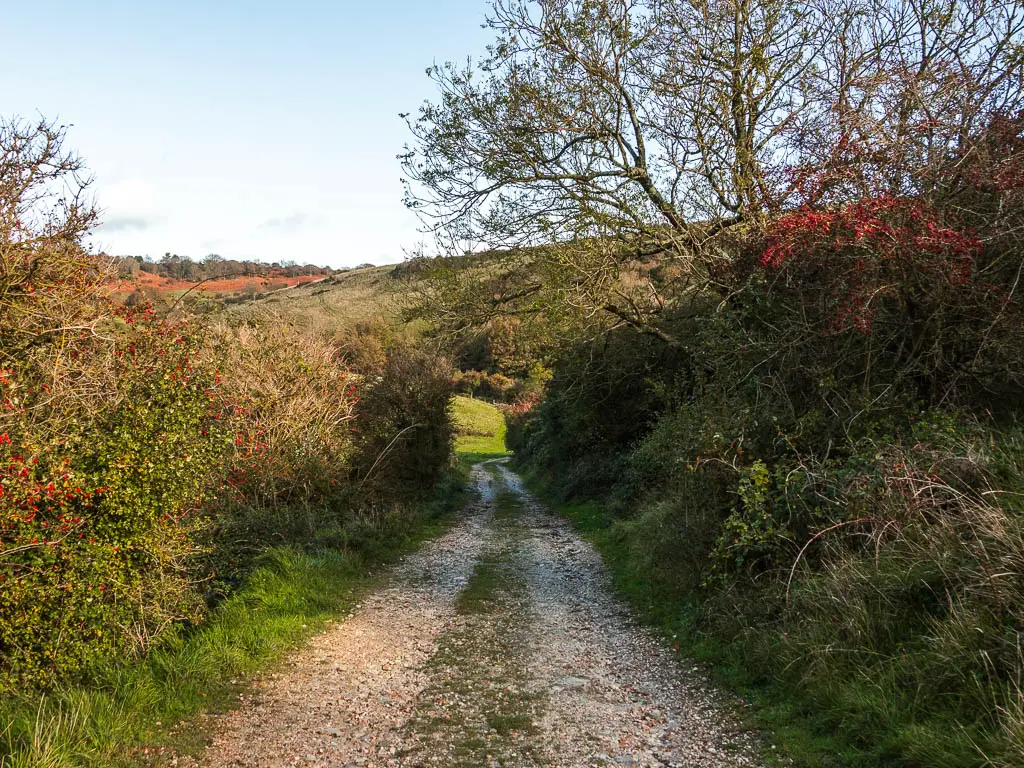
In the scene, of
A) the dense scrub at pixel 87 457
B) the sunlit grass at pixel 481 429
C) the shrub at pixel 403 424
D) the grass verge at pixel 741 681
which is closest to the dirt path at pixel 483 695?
the grass verge at pixel 741 681

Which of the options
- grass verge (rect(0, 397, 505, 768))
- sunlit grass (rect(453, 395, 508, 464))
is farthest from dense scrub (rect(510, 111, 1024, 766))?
sunlit grass (rect(453, 395, 508, 464))

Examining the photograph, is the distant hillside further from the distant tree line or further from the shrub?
the shrub

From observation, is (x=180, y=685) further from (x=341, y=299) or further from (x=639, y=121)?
(x=341, y=299)

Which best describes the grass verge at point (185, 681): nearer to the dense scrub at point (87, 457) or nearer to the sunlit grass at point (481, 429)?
the dense scrub at point (87, 457)

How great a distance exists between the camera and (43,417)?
6.88 m

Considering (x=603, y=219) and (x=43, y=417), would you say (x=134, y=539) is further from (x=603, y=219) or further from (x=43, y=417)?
(x=603, y=219)

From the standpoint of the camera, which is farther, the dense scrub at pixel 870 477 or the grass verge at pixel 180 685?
the grass verge at pixel 180 685

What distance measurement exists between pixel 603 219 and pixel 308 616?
908 cm

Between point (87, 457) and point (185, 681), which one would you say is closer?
point (185, 681)

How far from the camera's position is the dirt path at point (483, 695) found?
4.95m

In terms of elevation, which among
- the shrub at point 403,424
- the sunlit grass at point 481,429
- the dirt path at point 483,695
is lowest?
the sunlit grass at point 481,429

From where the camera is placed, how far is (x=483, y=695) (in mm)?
6090

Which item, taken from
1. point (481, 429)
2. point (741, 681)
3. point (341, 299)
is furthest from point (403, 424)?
point (341, 299)

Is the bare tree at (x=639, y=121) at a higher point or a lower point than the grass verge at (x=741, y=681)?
higher
